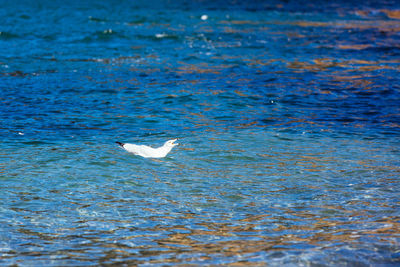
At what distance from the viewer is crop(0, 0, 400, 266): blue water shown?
17.6ft

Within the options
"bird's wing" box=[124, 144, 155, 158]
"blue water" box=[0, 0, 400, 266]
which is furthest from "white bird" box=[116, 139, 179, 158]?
"blue water" box=[0, 0, 400, 266]

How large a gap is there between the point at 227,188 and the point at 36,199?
2193 millimetres

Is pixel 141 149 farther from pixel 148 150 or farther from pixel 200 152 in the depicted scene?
pixel 200 152

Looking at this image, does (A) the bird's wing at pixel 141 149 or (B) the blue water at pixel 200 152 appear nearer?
(B) the blue water at pixel 200 152

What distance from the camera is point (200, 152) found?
339 inches

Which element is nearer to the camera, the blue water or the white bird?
the blue water

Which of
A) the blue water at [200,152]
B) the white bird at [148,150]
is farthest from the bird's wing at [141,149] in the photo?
the blue water at [200,152]

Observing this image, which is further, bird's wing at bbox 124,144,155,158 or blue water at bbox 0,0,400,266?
bird's wing at bbox 124,144,155,158

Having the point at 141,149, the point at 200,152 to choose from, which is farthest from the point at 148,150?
the point at 200,152

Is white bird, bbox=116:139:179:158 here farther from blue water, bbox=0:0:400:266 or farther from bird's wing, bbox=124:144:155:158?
blue water, bbox=0:0:400:266

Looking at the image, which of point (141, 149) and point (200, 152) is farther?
point (200, 152)

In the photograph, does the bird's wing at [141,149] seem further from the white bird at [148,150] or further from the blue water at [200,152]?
the blue water at [200,152]

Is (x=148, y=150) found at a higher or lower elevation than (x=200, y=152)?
higher

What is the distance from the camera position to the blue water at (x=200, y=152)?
5355 millimetres
